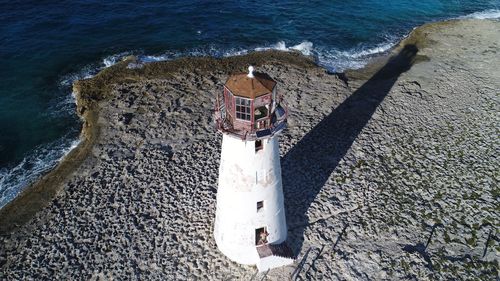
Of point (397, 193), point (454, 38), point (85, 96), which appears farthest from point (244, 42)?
point (397, 193)

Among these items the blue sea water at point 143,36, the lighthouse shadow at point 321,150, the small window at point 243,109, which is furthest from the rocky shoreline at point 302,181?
the small window at point 243,109

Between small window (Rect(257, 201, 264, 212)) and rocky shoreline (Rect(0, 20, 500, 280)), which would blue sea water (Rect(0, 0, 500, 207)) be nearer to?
rocky shoreline (Rect(0, 20, 500, 280))

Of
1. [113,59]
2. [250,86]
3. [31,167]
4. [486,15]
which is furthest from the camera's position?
[486,15]

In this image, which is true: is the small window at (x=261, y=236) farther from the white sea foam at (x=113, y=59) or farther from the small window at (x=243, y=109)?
the white sea foam at (x=113, y=59)

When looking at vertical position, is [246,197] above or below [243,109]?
below

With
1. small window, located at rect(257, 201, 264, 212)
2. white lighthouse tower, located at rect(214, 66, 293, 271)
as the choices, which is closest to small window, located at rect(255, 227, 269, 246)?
white lighthouse tower, located at rect(214, 66, 293, 271)

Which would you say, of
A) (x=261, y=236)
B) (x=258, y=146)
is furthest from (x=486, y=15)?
(x=258, y=146)

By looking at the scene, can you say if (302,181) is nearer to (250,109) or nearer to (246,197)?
(246,197)
